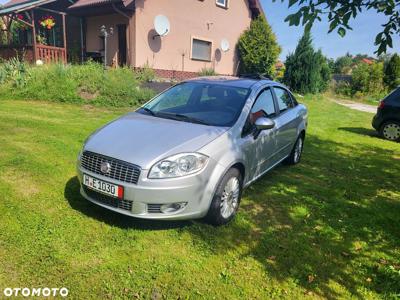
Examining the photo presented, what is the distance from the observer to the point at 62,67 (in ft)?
36.8

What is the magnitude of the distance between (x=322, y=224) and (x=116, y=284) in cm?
258

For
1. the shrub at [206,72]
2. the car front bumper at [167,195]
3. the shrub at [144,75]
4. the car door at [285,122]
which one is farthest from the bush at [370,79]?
the car front bumper at [167,195]

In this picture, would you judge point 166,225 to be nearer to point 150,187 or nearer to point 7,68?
point 150,187

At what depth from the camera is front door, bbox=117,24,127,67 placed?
1588cm

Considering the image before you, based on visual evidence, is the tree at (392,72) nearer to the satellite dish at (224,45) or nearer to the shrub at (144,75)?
the satellite dish at (224,45)

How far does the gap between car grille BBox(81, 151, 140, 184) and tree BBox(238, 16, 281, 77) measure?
17.7 meters

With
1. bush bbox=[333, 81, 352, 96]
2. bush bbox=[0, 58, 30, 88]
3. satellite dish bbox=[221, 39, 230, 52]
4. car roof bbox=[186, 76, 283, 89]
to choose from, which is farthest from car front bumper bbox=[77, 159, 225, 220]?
bush bbox=[333, 81, 352, 96]

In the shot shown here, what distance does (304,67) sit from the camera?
800 inches

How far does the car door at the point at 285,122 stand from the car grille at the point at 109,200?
255cm

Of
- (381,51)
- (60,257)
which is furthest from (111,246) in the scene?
(381,51)

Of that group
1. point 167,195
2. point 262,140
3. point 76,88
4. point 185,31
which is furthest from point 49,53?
point 167,195

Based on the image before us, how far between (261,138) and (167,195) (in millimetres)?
1710

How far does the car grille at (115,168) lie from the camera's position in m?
3.26

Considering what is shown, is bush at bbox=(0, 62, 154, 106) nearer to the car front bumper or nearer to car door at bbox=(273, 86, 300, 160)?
→ car door at bbox=(273, 86, 300, 160)
